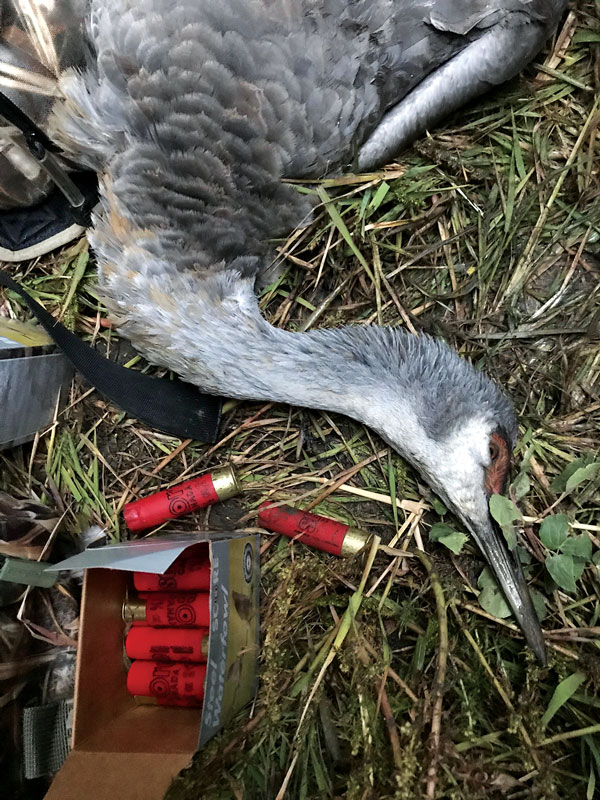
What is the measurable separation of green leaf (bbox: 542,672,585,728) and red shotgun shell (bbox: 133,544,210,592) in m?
1.09

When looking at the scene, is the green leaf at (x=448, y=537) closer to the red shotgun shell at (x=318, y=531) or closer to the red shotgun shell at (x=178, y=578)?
the red shotgun shell at (x=318, y=531)

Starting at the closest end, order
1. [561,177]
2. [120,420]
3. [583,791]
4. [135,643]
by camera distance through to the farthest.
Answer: [583,791] → [135,643] → [561,177] → [120,420]

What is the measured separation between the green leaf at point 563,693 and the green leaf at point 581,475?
56 centimetres

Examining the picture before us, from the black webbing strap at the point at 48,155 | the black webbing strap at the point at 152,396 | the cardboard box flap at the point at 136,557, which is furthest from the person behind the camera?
the black webbing strap at the point at 152,396

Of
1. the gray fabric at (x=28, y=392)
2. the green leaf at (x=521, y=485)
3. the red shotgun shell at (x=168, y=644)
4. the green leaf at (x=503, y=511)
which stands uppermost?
the gray fabric at (x=28, y=392)

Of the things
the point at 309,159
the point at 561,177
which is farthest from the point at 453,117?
the point at 309,159

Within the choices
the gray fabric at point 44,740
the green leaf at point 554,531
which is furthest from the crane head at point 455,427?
the gray fabric at point 44,740

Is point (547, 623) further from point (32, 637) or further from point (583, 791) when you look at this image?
point (32, 637)

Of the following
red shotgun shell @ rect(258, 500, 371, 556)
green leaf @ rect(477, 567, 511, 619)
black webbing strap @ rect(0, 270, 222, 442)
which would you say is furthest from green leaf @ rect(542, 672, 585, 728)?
black webbing strap @ rect(0, 270, 222, 442)

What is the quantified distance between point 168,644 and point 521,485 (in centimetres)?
125

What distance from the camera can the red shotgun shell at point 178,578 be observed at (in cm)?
181

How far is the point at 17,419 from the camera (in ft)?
6.27

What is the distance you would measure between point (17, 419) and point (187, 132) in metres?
1.09

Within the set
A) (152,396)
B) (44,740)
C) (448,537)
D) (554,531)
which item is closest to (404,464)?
(448,537)
